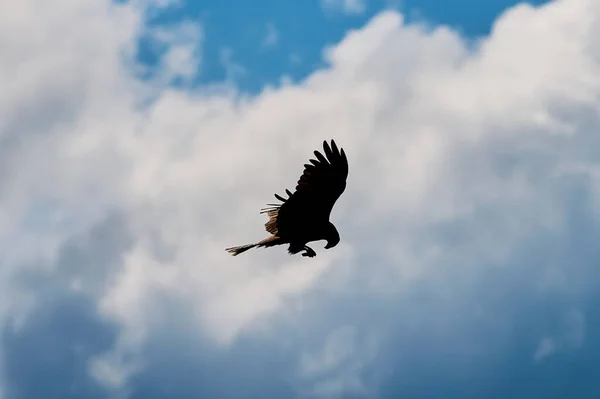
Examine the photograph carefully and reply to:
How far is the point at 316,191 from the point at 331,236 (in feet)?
5.13

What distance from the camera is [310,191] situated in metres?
27.5

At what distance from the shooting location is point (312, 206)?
2792 cm

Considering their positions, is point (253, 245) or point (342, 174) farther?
point (253, 245)

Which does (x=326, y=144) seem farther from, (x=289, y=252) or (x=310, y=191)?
(x=289, y=252)

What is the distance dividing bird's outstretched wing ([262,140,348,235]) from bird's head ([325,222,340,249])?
0.32 meters

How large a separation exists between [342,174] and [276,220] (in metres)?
2.24

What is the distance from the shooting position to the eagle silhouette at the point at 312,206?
2712cm

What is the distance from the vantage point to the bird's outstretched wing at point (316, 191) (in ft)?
88.8

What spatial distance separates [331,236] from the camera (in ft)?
94.0

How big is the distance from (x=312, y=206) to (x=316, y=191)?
1.72 feet

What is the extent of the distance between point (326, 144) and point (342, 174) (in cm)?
83

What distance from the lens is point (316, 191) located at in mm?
27531

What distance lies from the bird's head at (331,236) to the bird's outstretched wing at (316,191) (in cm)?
32

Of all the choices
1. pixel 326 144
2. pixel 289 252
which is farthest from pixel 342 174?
pixel 289 252
